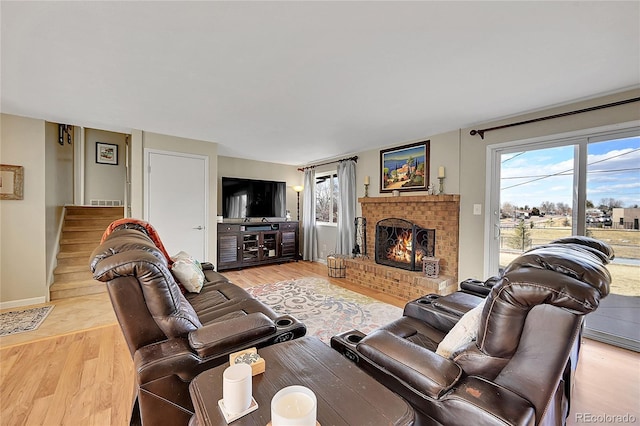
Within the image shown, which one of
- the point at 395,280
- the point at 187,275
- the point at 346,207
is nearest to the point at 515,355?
the point at 187,275

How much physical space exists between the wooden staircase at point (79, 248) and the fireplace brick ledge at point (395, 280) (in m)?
3.53

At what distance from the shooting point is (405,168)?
4.14 metres

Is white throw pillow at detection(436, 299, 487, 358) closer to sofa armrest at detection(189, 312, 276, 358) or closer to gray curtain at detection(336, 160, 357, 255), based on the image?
sofa armrest at detection(189, 312, 276, 358)

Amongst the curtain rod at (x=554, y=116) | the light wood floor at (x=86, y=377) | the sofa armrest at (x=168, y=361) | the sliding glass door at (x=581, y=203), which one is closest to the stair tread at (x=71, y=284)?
the light wood floor at (x=86, y=377)

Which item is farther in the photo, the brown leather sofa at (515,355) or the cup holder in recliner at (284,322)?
the cup holder in recliner at (284,322)

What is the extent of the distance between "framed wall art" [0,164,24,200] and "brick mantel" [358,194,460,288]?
4695 millimetres

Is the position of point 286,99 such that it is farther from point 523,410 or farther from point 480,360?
point 523,410

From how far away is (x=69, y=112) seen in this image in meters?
2.99

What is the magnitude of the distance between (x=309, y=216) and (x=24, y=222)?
4.35m

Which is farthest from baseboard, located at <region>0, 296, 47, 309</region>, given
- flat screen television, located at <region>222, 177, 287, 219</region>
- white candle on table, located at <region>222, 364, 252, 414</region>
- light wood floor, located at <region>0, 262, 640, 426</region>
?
white candle on table, located at <region>222, 364, 252, 414</region>

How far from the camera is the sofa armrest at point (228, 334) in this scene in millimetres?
1202

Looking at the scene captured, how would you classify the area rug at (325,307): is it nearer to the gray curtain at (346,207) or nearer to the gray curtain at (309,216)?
the gray curtain at (346,207)

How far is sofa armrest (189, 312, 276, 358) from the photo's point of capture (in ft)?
3.94

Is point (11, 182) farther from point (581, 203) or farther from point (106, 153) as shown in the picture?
A: point (581, 203)
